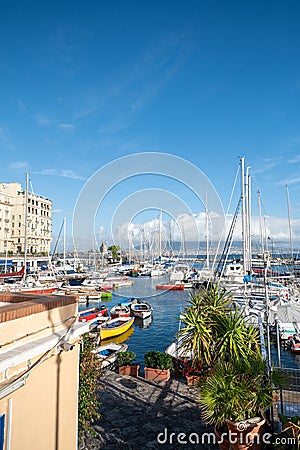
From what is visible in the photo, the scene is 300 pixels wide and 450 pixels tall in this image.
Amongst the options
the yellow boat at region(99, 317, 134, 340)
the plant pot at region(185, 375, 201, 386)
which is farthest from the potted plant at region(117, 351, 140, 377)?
the yellow boat at region(99, 317, 134, 340)

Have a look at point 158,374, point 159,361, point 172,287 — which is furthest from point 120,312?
point 172,287

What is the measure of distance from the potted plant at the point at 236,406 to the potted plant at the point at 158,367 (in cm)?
487

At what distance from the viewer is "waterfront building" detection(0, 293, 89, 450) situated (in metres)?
3.80

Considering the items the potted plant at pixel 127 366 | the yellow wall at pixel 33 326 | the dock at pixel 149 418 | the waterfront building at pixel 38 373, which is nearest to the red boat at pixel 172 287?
the potted plant at pixel 127 366

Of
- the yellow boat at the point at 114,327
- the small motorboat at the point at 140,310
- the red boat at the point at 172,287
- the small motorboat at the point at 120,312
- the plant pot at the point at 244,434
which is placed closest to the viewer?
the plant pot at the point at 244,434

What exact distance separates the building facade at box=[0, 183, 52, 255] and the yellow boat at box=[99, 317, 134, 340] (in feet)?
154

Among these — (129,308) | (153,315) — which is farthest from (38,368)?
(153,315)

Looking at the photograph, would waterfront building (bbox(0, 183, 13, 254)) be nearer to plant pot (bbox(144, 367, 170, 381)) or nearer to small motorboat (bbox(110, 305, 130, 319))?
small motorboat (bbox(110, 305, 130, 319))

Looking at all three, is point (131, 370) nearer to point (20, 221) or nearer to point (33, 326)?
point (33, 326)

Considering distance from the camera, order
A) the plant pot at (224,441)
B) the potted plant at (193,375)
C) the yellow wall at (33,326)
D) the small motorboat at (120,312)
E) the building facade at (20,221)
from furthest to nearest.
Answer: the building facade at (20,221) < the small motorboat at (120,312) < the potted plant at (193,375) < the plant pot at (224,441) < the yellow wall at (33,326)

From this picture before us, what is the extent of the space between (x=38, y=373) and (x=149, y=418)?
4.80 metres

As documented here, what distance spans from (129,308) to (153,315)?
3.14 meters

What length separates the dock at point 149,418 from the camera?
273 inches

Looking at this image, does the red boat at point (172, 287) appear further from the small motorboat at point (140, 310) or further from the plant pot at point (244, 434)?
the plant pot at point (244, 434)
